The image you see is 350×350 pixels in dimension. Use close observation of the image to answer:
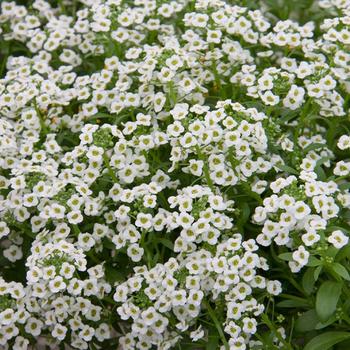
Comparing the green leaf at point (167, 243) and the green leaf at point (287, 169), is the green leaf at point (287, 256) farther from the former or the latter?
the green leaf at point (167, 243)

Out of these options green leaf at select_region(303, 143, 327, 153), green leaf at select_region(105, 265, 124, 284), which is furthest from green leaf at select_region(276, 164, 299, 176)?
green leaf at select_region(105, 265, 124, 284)

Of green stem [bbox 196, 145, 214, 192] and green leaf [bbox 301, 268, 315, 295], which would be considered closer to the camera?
green leaf [bbox 301, 268, 315, 295]

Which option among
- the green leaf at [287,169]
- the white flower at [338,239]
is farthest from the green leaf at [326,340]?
the green leaf at [287,169]

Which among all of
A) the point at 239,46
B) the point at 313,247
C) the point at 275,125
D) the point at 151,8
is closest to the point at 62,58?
the point at 151,8

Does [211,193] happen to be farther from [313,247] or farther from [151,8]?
[151,8]

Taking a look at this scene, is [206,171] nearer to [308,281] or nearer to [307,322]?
[308,281]

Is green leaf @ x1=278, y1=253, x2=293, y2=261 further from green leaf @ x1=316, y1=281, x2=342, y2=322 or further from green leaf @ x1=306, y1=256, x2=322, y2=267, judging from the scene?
green leaf @ x1=316, y1=281, x2=342, y2=322

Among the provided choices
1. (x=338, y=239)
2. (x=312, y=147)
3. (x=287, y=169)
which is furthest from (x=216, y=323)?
(x=312, y=147)
